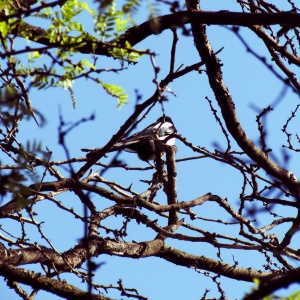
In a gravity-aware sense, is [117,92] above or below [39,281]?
above

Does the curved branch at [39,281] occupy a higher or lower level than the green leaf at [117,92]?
lower

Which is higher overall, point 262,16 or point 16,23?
point 262,16

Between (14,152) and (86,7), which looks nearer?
(86,7)

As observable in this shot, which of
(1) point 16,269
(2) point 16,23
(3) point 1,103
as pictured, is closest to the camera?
(3) point 1,103

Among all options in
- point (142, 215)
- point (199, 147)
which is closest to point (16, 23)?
point (199, 147)

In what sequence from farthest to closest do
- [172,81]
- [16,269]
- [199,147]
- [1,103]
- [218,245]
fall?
1. [199,147]
2. [218,245]
3. [16,269]
4. [172,81]
5. [1,103]

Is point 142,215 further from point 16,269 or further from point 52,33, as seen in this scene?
point 52,33

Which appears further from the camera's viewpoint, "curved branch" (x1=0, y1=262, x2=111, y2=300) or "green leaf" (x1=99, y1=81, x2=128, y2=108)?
"curved branch" (x1=0, y1=262, x2=111, y2=300)

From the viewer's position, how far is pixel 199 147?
375cm

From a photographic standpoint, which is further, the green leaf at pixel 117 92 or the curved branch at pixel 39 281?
the curved branch at pixel 39 281

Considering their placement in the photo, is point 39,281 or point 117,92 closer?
point 117,92

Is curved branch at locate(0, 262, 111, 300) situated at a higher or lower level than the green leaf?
lower

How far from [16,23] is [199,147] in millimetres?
1795

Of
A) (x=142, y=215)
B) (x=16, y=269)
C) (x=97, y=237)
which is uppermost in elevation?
(x=142, y=215)
